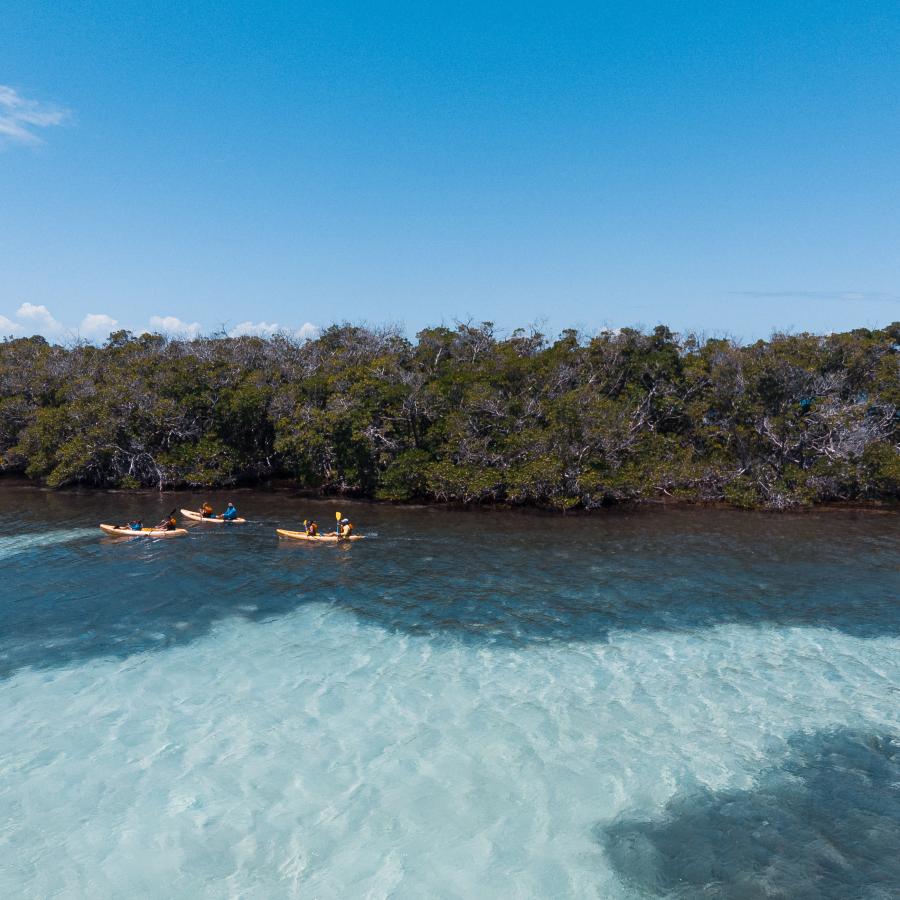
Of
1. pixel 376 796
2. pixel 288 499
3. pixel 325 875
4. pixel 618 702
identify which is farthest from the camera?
pixel 288 499

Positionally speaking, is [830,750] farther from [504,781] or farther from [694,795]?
[504,781]

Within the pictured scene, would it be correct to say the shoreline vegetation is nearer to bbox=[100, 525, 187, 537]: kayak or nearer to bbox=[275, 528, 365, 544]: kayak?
bbox=[275, 528, 365, 544]: kayak

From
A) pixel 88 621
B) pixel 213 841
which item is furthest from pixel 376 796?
pixel 88 621

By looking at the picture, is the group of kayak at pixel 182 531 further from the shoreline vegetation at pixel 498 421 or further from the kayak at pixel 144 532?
the shoreline vegetation at pixel 498 421

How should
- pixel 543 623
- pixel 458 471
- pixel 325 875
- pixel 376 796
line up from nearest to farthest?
pixel 325 875 → pixel 376 796 → pixel 543 623 → pixel 458 471

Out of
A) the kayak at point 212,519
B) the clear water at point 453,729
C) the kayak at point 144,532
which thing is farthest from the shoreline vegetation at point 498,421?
the clear water at point 453,729

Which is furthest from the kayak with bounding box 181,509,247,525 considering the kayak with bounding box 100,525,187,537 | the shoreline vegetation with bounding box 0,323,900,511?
the shoreline vegetation with bounding box 0,323,900,511

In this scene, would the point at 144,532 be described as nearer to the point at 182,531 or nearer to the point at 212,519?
the point at 182,531
